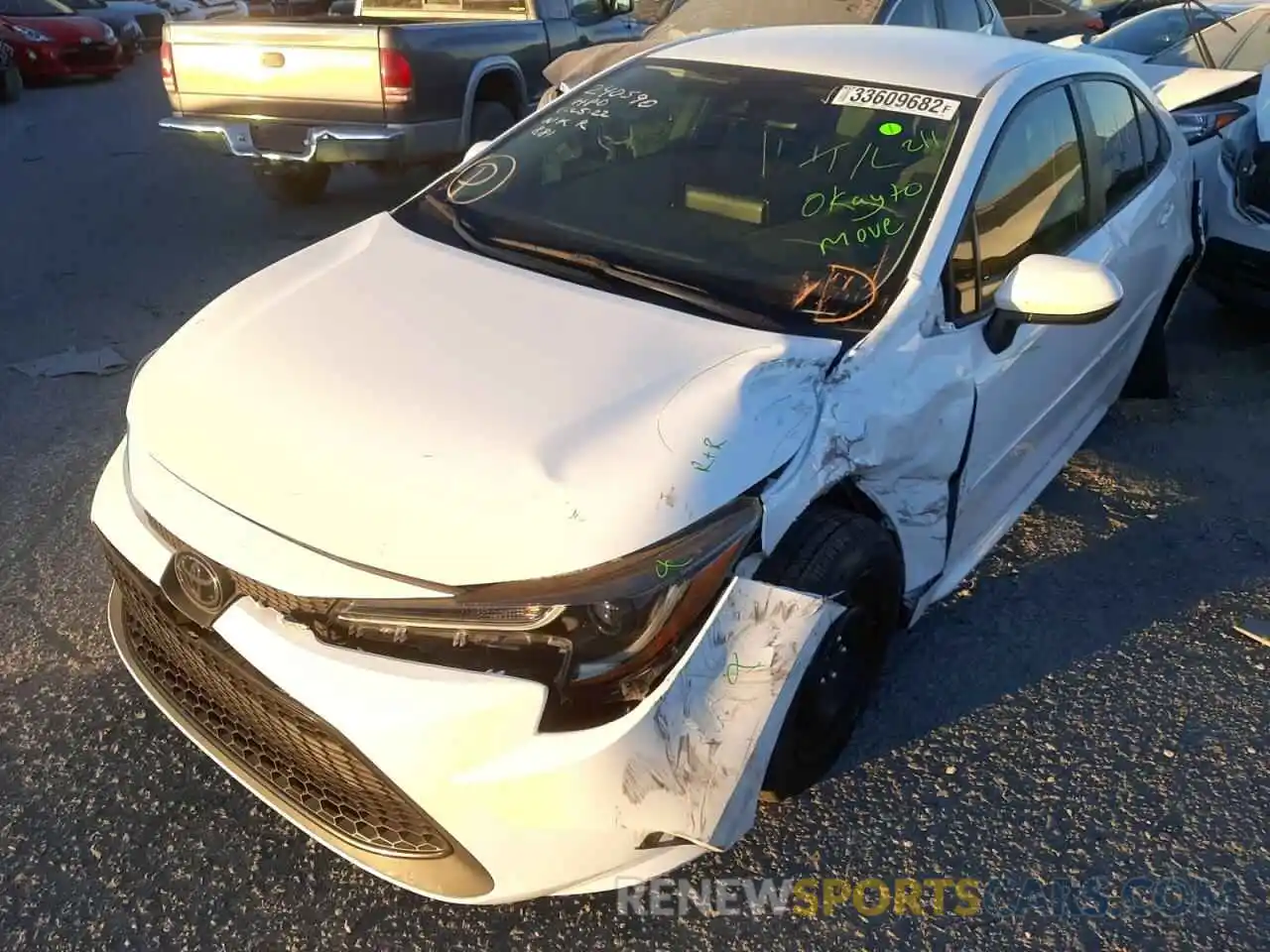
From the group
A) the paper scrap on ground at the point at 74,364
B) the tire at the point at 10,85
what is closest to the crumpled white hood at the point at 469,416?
the paper scrap on ground at the point at 74,364

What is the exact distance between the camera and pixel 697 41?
3648mm

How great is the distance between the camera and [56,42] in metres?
13.1

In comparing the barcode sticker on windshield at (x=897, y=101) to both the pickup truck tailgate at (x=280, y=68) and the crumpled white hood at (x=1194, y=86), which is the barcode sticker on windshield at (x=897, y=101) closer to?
the crumpled white hood at (x=1194, y=86)

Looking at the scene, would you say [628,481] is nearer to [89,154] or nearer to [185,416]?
[185,416]

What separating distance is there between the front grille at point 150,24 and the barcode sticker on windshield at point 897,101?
52.9ft

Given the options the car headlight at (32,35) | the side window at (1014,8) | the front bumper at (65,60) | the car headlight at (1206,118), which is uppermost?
the car headlight at (1206,118)

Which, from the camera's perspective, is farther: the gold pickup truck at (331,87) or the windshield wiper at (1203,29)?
the windshield wiper at (1203,29)

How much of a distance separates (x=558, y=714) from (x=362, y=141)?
215 inches

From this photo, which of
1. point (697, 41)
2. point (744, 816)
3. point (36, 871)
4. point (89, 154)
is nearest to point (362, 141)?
point (697, 41)

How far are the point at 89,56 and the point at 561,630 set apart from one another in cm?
1418

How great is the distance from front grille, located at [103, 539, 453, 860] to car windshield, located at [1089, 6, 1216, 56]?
737cm

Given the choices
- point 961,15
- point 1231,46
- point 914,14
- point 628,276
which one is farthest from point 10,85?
point 628,276

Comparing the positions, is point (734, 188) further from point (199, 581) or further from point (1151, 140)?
point (1151, 140)

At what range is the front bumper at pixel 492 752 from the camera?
6.38 ft
